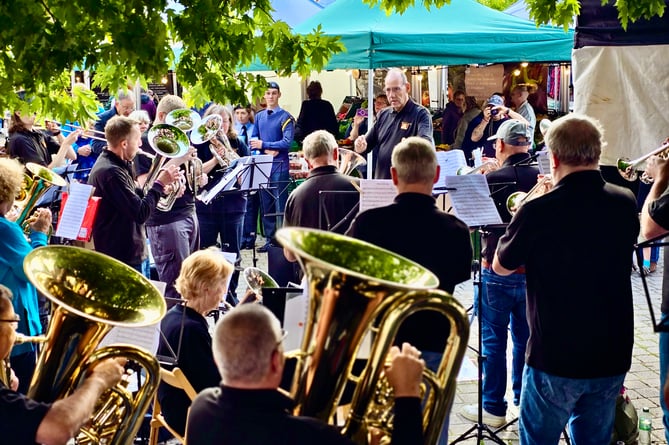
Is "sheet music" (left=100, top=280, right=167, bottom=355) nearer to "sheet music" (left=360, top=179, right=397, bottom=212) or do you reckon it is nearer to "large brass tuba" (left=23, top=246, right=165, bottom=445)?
"large brass tuba" (left=23, top=246, right=165, bottom=445)

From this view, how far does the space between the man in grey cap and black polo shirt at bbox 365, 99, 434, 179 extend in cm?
181

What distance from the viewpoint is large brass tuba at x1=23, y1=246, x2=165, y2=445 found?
10.4ft

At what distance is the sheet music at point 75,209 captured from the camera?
5.98 metres

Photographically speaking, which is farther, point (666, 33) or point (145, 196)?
point (145, 196)

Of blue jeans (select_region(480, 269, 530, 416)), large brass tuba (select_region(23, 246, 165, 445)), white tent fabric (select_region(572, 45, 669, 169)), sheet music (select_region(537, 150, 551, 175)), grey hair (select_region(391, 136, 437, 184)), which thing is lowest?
blue jeans (select_region(480, 269, 530, 416))

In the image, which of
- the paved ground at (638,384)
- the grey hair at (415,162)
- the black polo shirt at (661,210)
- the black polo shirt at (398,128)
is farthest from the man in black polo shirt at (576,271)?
the black polo shirt at (398,128)

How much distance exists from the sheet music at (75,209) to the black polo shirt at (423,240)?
109 inches

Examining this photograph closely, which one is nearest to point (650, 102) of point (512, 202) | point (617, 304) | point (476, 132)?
point (512, 202)

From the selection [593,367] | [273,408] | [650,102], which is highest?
[650,102]

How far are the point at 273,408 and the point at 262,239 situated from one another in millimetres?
9359

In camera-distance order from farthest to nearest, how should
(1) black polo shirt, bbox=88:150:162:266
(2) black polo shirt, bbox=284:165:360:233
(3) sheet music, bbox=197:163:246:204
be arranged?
(3) sheet music, bbox=197:163:246:204, (1) black polo shirt, bbox=88:150:162:266, (2) black polo shirt, bbox=284:165:360:233

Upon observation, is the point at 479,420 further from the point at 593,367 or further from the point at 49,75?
the point at 49,75

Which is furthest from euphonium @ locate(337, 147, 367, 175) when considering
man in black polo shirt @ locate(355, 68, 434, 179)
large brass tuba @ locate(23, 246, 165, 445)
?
large brass tuba @ locate(23, 246, 165, 445)

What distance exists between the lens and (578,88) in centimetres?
592
